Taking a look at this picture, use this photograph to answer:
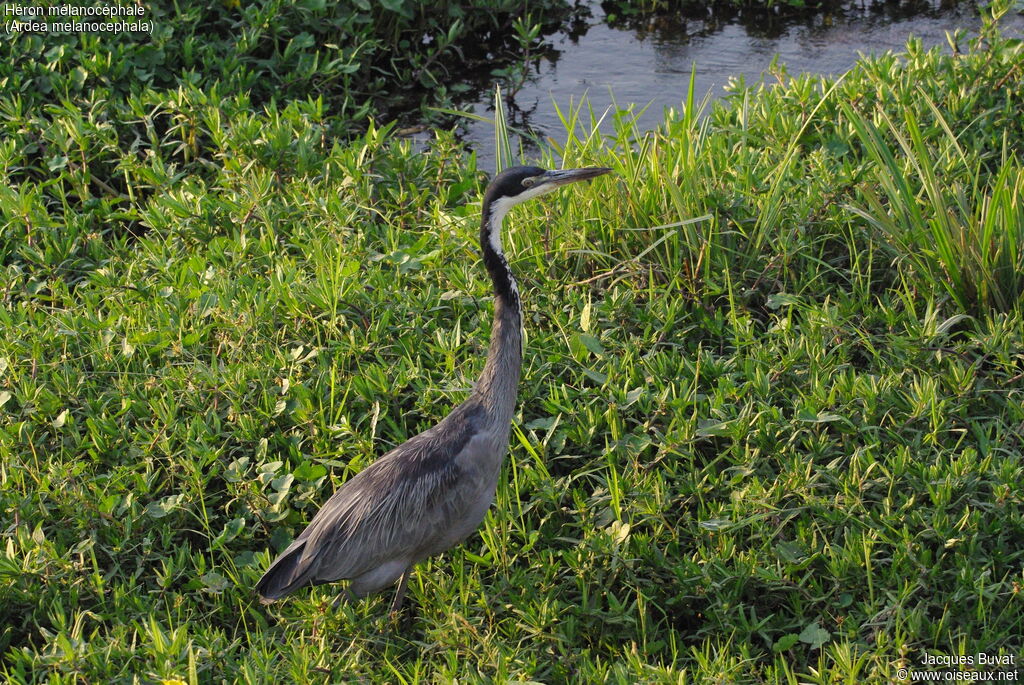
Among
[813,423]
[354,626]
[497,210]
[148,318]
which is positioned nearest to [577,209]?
[497,210]

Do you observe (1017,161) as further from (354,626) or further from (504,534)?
(354,626)

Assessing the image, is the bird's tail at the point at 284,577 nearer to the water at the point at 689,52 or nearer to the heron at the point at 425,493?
the heron at the point at 425,493

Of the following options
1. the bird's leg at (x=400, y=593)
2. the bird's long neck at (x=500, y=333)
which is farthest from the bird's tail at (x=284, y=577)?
the bird's long neck at (x=500, y=333)

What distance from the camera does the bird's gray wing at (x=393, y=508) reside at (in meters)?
3.36

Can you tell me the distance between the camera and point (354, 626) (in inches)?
134

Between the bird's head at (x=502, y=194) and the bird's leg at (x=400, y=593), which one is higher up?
the bird's head at (x=502, y=194)

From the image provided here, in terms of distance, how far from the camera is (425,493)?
133 inches

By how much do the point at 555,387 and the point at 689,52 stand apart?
148 inches

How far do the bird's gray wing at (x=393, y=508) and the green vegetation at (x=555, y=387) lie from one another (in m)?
0.21

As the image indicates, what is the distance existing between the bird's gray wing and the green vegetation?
0.21 m

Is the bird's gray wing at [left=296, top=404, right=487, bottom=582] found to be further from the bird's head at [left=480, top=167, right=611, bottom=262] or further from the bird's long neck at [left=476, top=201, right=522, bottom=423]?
the bird's head at [left=480, top=167, right=611, bottom=262]

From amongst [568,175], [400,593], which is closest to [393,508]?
[400,593]

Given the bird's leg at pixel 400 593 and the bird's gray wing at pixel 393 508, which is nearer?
the bird's gray wing at pixel 393 508

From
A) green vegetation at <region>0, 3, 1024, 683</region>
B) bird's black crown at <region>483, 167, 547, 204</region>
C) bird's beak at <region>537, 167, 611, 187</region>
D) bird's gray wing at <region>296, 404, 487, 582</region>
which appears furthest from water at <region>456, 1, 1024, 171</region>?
bird's gray wing at <region>296, 404, 487, 582</region>
